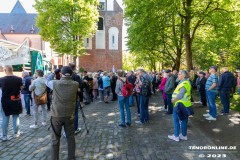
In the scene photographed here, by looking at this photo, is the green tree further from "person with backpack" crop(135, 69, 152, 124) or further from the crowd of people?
"person with backpack" crop(135, 69, 152, 124)

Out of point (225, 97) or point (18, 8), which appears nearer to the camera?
point (225, 97)

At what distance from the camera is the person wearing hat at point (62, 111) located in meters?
4.70

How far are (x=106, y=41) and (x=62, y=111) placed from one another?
134 ft

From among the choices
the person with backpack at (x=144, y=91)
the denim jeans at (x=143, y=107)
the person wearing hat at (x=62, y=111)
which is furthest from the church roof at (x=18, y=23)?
the person wearing hat at (x=62, y=111)

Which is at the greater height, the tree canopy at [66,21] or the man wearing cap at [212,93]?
the tree canopy at [66,21]

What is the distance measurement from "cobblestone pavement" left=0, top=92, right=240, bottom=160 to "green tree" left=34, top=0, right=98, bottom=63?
992 inches

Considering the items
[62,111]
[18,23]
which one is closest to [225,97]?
[62,111]

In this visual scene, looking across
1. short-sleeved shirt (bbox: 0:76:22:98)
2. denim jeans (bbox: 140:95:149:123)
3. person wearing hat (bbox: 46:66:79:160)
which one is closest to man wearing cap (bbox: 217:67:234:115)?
denim jeans (bbox: 140:95:149:123)

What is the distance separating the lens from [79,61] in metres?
45.8

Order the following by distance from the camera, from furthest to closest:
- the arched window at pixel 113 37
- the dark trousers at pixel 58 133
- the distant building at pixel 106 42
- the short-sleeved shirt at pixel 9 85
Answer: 1. the arched window at pixel 113 37
2. the distant building at pixel 106 42
3. the short-sleeved shirt at pixel 9 85
4. the dark trousers at pixel 58 133

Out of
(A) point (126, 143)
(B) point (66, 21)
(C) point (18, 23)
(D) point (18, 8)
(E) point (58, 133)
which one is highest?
(D) point (18, 8)

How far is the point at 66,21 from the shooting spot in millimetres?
34219

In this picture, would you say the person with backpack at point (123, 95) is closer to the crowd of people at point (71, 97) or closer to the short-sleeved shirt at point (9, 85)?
the crowd of people at point (71, 97)

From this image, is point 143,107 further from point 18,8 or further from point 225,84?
point 18,8
